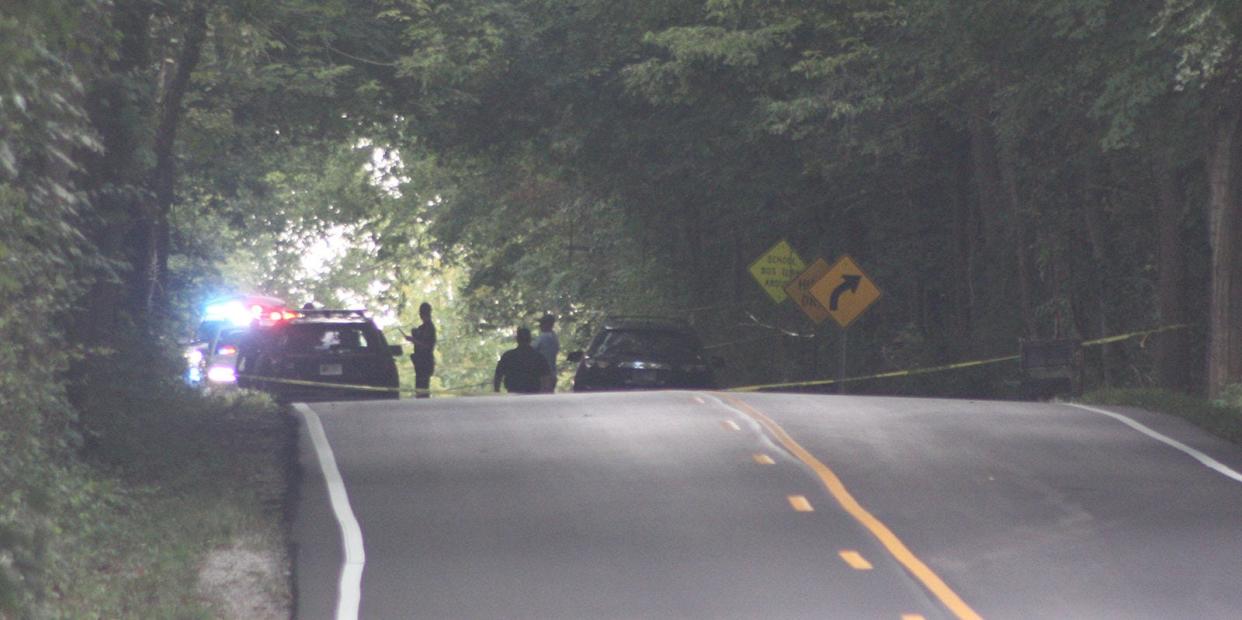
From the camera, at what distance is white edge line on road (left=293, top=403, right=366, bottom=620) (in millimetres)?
10312

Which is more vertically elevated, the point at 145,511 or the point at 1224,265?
the point at 1224,265

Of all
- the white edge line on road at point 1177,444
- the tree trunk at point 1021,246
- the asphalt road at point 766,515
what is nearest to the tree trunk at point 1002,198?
the tree trunk at point 1021,246

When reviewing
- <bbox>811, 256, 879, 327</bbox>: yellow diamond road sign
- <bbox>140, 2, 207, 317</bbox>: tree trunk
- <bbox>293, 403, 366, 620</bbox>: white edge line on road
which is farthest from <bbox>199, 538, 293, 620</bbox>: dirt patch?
<bbox>811, 256, 879, 327</bbox>: yellow diamond road sign

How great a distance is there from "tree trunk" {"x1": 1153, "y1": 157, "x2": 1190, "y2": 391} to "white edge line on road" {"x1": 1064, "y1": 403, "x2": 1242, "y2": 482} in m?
3.89

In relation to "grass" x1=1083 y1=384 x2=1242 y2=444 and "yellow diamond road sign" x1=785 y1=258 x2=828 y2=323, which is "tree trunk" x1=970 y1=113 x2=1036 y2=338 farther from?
"grass" x1=1083 y1=384 x2=1242 y2=444

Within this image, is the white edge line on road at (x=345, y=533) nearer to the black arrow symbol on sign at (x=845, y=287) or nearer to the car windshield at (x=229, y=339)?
the black arrow symbol on sign at (x=845, y=287)

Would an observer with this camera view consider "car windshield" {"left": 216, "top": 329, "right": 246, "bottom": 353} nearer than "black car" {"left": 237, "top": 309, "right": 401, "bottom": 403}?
No

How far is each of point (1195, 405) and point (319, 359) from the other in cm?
1234

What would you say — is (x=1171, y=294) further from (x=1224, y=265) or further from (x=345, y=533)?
(x=345, y=533)

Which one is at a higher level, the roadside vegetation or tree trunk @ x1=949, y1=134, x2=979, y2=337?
tree trunk @ x1=949, y1=134, x2=979, y2=337

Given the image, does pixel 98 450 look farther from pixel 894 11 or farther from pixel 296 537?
pixel 894 11

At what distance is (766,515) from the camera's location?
13000 millimetres

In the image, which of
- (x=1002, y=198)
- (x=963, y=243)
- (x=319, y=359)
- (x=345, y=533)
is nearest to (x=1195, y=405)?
(x=345, y=533)

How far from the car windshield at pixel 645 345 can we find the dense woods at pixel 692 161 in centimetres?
423
